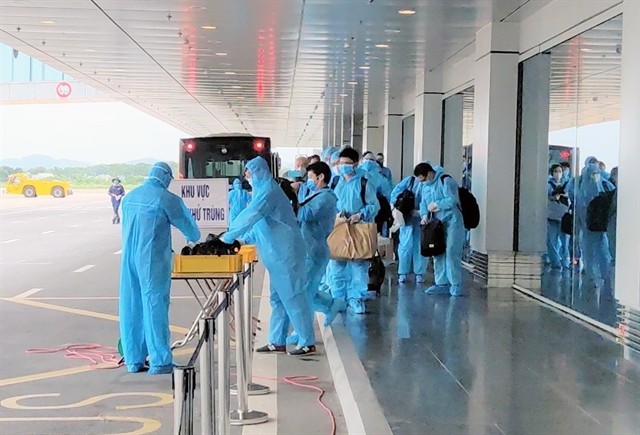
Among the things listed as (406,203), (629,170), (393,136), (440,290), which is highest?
(393,136)

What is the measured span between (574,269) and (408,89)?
13.6m

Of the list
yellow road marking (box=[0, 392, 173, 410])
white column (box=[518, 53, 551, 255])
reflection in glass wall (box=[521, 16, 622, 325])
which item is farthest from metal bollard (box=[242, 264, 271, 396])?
white column (box=[518, 53, 551, 255])

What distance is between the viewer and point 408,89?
24.3 metres

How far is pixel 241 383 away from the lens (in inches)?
253

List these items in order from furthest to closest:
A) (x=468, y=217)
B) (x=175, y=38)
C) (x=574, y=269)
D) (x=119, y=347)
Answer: (x=175, y=38)
(x=468, y=217)
(x=574, y=269)
(x=119, y=347)

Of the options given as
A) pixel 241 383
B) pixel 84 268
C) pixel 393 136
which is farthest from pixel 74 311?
pixel 393 136

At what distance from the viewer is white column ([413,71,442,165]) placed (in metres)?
19.7

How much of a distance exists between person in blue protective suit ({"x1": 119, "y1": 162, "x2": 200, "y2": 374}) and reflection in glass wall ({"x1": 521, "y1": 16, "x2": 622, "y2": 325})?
4.99 meters

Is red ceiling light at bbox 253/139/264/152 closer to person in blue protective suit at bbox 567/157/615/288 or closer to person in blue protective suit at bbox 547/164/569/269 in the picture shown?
person in blue protective suit at bbox 547/164/569/269

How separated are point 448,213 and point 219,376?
702cm

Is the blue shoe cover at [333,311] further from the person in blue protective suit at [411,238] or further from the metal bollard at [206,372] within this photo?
the metal bollard at [206,372]

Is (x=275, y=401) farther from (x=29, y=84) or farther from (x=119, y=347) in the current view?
(x=29, y=84)

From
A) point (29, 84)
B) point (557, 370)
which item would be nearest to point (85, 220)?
point (29, 84)

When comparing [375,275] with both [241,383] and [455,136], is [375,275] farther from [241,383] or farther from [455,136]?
[455,136]
